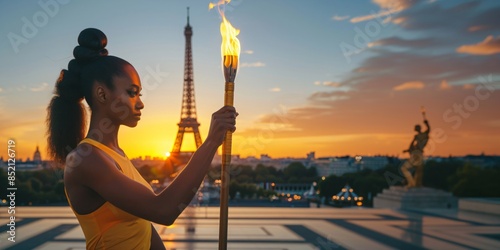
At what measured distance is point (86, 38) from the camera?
1753mm

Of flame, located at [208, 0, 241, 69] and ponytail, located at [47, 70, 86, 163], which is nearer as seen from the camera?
flame, located at [208, 0, 241, 69]

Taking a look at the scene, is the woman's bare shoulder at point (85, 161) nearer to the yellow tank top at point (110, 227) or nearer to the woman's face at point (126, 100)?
the yellow tank top at point (110, 227)

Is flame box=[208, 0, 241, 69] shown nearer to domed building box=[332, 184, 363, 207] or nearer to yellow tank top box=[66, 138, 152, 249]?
yellow tank top box=[66, 138, 152, 249]

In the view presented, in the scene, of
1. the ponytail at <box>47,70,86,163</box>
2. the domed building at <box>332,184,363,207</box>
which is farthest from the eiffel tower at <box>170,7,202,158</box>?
the ponytail at <box>47,70,86,163</box>

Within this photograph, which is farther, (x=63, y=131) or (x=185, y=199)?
(x=63, y=131)

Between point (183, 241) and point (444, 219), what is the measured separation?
7.23m

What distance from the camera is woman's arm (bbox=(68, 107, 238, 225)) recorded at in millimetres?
1506

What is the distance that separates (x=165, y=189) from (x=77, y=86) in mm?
477

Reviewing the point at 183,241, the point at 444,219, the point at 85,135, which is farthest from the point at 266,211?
the point at 85,135

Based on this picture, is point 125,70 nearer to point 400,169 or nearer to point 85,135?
point 85,135

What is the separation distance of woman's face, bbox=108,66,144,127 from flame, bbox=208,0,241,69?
29cm

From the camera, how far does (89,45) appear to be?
5.75ft

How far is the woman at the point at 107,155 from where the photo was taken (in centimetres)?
152

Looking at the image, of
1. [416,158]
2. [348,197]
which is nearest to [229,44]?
[416,158]
